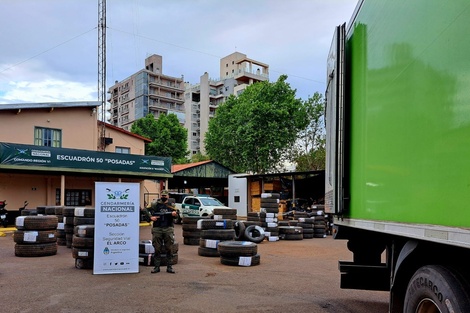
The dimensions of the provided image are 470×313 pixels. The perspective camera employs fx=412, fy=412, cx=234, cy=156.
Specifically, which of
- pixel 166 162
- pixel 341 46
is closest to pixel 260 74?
pixel 166 162

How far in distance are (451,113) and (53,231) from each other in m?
12.6

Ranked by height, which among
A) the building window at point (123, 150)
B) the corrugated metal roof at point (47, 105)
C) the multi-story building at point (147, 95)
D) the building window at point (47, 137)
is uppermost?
the multi-story building at point (147, 95)

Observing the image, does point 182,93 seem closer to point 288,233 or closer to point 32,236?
point 288,233

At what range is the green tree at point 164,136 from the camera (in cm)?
5012

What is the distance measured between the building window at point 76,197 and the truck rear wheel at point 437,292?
27.1 meters

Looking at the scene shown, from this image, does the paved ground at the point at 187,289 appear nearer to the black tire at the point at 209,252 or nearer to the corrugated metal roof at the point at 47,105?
the black tire at the point at 209,252

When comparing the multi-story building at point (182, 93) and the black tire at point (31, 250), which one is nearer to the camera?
the black tire at point (31, 250)

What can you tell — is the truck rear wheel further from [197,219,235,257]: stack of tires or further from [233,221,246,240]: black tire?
[233,221,246,240]: black tire

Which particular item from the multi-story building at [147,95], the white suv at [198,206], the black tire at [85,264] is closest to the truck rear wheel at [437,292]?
the black tire at [85,264]

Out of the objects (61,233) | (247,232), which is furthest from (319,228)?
(61,233)

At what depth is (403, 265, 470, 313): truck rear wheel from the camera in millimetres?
2529

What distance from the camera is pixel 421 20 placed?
9.40 ft

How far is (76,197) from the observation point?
27969 mm

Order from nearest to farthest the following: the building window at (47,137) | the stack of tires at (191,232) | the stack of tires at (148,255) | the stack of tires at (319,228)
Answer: the stack of tires at (148,255) < the stack of tires at (191,232) < the stack of tires at (319,228) < the building window at (47,137)
